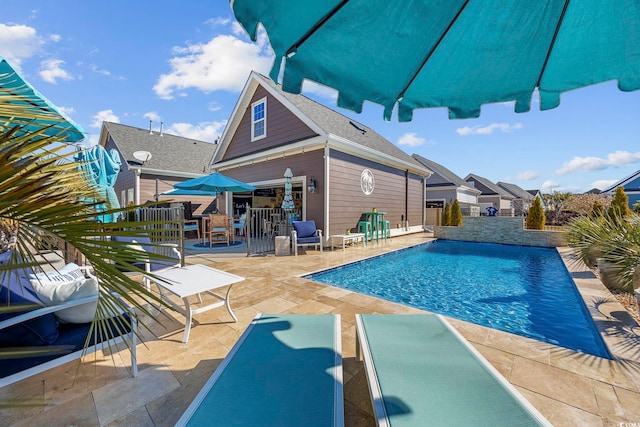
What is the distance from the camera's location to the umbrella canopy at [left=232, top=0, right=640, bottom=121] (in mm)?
1707

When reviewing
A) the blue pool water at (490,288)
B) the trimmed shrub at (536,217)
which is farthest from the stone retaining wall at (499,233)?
the blue pool water at (490,288)

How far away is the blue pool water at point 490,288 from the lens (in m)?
3.54

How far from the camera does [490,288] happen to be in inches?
206

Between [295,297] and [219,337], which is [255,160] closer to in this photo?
[295,297]

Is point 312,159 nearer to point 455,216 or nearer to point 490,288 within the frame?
point 490,288

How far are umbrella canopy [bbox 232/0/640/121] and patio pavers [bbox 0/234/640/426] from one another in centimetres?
229

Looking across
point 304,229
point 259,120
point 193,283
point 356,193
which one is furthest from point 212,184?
point 193,283

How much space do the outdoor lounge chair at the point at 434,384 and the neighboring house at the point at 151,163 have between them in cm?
1237

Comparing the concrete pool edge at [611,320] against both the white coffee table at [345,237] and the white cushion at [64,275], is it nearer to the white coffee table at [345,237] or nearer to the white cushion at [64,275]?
the white cushion at [64,275]

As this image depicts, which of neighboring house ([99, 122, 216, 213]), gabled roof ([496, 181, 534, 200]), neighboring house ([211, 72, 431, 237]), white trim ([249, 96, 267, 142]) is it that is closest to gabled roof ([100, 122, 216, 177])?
neighboring house ([99, 122, 216, 213])

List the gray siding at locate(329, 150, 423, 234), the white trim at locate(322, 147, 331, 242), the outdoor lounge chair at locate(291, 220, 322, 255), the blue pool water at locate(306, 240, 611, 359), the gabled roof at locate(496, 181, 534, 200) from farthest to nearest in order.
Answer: the gabled roof at locate(496, 181, 534, 200) < the gray siding at locate(329, 150, 423, 234) < the white trim at locate(322, 147, 331, 242) < the outdoor lounge chair at locate(291, 220, 322, 255) < the blue pool water at locate(306, 240, 611, 359)

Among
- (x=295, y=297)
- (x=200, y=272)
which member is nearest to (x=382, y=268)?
(x=295, y=297)

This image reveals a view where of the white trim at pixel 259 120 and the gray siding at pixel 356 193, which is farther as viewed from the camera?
the white trim at pixel 259 120

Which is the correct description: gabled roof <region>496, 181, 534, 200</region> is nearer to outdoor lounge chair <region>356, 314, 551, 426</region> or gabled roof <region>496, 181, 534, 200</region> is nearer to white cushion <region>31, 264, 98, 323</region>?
outdoor lounge chair <region>356, 314, 551, 426</region>
